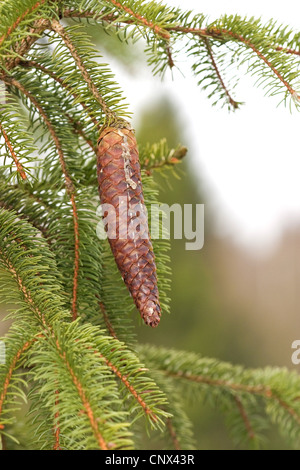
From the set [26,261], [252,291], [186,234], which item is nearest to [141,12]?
[26,261]

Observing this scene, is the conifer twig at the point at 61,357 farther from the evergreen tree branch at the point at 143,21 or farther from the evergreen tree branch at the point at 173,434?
the evergreen tree branch at the point at 173,434

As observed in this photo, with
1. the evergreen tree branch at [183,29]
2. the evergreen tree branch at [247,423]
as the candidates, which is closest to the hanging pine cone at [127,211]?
the evergreen tree branch at [183,29]

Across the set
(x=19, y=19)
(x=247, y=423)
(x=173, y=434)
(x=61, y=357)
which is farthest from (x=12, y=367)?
(x=247, y=423)

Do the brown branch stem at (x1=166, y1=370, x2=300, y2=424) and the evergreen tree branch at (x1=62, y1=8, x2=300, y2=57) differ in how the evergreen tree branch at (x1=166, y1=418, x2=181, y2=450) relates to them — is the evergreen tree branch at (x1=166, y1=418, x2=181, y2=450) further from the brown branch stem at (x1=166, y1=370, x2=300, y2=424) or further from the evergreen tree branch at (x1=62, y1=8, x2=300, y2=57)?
the evergreen tree branch at (x1=62, y1=8, x2=300, y2=57)

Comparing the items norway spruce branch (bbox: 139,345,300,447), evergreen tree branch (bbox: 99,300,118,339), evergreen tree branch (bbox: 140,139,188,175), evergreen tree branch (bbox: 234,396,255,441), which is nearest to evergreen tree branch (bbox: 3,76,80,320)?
evergreen tree branch (bbox: 99,300,118,339)

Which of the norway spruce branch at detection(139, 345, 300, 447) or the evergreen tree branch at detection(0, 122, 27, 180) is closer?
the evergreen tree branch at detection(0, 122, 27, 180)

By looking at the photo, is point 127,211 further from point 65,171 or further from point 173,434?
point 173,434

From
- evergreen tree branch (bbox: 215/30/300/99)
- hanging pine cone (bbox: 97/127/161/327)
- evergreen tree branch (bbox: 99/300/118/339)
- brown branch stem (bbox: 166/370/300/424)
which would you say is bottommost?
brown branch stem (bbox: 166/370/300/424)
